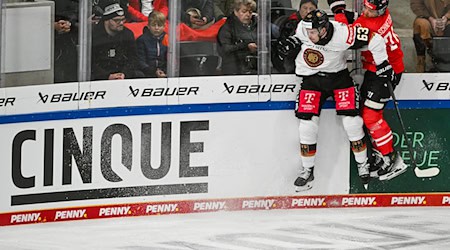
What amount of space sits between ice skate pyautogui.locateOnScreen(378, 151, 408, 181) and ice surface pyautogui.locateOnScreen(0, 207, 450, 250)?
259 mm

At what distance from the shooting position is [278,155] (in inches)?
345

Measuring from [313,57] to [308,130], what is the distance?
0.54 meters

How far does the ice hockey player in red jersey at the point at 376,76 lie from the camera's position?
28.2 feet

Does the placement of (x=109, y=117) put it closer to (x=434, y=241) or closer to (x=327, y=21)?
(x=327, y=21)

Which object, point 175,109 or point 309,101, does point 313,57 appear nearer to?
point 309,101

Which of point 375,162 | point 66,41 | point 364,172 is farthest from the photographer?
point 375,162

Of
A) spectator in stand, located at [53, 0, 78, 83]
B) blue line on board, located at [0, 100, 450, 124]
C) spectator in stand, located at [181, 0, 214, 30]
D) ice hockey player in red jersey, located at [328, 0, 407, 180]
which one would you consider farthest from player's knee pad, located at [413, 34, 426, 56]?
spectator in stand, located at [53, 0, 78, 83]

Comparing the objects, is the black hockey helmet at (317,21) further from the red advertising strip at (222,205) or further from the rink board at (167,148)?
the red advertising strip at (222,205)

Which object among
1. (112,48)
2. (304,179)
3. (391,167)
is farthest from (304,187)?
(112,48)

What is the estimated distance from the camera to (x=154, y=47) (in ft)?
28.0

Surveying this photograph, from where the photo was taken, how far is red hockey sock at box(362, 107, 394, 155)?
868cm

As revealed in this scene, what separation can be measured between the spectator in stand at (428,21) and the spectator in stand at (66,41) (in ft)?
8.33

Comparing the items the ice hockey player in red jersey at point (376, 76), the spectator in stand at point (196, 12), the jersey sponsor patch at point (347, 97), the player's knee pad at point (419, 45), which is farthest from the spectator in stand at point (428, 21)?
the spectator in stand at point (196, 12)

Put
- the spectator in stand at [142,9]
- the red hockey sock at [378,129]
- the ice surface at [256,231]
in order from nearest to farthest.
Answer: the ice surface at [256,231] → the spectator in stand at [142,9] → the red hockey sock at [378,129]
